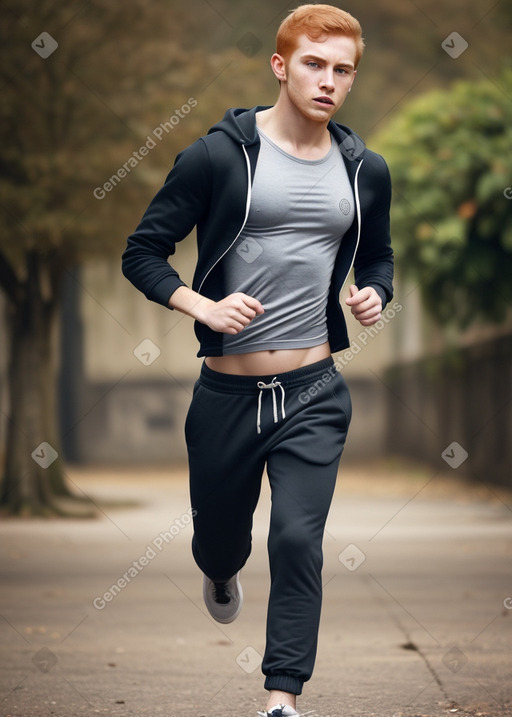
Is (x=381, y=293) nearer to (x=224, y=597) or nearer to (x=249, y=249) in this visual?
(x=249, y=249)

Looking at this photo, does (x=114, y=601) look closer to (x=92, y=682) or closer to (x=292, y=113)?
(x=92, y=682)

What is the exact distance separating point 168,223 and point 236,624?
11.0 ft

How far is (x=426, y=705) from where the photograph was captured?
483 centimetres

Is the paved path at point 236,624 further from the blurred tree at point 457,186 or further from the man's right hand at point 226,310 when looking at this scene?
the blurred tree at point 457,186

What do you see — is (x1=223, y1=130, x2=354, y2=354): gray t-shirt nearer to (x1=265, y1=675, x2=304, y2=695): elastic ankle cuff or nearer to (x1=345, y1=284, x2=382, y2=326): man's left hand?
(x1=345, y1=284, x2=382, y2=326): man's left hand

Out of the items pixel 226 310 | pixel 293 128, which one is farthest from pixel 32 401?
pixel 226 310

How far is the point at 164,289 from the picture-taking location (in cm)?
407

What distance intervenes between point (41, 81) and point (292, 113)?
965 cm

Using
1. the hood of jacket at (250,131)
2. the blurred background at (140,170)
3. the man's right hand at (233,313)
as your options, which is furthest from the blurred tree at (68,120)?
the man's right hand at (233,313)

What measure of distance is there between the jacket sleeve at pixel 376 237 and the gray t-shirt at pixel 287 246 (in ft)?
0.49

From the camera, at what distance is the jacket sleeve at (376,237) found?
4.34 m

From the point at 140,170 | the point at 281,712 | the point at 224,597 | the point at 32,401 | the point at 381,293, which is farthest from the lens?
the point at 32,401

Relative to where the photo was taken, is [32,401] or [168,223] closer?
[168,223]

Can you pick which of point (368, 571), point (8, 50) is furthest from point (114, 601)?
point (8, 50)
